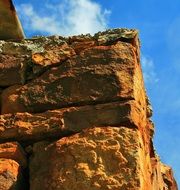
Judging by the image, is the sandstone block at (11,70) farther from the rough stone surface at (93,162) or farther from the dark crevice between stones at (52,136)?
the rough stone surface at (93,162)

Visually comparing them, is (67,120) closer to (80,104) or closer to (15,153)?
(80,104)

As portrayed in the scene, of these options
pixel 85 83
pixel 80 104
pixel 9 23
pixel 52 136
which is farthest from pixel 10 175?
pixel 9 23

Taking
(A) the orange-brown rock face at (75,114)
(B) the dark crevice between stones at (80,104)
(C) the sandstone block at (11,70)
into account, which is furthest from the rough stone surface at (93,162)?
(C) the sandstone block at (11,70)

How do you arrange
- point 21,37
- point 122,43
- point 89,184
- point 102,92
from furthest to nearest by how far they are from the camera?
point 21,37 < point 122,43 < point 102,92 < point 89,184

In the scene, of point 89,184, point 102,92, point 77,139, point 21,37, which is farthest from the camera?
point 21,37

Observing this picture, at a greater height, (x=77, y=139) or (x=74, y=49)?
(x=74, y=49)

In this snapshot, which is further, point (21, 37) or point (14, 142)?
point (21, 37)

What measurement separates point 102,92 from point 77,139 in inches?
16.0

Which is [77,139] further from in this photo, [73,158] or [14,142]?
[14,142]

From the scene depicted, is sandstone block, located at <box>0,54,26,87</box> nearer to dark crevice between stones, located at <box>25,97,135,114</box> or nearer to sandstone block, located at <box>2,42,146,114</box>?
sandstone block, located at <box>2,42,146,114</box>

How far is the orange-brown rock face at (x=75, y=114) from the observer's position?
3369mm

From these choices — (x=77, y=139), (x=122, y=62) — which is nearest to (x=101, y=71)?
(x=122, y=62)

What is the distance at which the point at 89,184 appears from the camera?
3.29 metres

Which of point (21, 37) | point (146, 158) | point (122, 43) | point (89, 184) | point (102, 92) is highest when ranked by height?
point (21, 37)
